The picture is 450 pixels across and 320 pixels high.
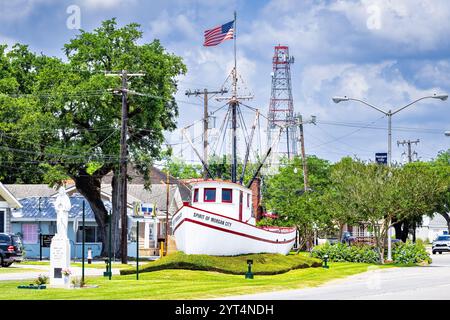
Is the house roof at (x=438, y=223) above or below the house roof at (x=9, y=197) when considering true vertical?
below

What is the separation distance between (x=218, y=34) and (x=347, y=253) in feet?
50.3

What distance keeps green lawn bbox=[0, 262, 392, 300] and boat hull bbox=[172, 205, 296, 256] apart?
102 inches

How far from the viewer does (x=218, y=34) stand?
55375 mm

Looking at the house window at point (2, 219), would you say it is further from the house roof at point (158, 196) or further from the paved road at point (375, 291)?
the paved road at point (375, 291)

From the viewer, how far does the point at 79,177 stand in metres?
66.2

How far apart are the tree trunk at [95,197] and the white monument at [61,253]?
115 ft

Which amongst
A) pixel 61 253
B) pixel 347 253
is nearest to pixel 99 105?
pixel 347 253

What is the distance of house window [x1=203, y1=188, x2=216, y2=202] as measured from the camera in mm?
45000

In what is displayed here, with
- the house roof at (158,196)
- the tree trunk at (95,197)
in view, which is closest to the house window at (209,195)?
the tree trunk at (95,197)

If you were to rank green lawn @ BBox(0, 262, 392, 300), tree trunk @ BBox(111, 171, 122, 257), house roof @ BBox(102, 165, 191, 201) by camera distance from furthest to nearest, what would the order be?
1. house roof @ BBox(102, 165, 191, 201)
2. tree trunk @ BBox(111, 171, 122, 257)
3. green lawn @ BBox(0, 262, 392, 300)

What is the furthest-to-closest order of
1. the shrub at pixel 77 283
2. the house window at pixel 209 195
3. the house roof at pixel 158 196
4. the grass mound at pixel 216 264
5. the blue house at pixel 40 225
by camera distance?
the house roof at pixel 158 196
the blue house at pixel 40 225
the house window at pixel 209 195
the grass mound at pixel 216 264
the shrub at pixel 77 283

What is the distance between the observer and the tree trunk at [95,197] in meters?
66.8

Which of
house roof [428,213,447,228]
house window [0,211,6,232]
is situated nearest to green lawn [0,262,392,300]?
house window [0,211,6,232]

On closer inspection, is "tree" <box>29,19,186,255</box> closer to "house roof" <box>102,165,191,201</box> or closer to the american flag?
the american flag
